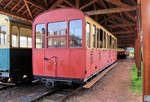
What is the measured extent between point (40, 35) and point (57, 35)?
0.75 m

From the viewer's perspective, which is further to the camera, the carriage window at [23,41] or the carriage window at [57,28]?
the carriage window at [23,41]

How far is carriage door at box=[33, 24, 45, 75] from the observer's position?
4.53 m

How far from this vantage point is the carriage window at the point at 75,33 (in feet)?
13.2

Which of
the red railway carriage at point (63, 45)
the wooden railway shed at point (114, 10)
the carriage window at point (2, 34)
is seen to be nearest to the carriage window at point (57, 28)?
the red railway carriage at point (63, 45)

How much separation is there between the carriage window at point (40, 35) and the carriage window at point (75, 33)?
1064mm

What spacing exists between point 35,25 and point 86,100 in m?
3.15

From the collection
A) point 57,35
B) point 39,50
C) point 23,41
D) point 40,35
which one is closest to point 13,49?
point 23,41

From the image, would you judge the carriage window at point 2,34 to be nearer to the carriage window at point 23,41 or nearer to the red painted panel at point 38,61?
the carriage window at point 23,41

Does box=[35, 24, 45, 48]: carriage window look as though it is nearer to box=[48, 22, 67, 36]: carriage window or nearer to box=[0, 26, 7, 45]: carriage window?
box=[48, 22, 67, 36]: carriage window

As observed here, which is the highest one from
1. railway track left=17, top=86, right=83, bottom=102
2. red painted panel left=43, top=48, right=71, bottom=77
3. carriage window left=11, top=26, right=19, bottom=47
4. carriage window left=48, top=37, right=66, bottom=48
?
carriage window left=11, top=26, right=19, bottom=47

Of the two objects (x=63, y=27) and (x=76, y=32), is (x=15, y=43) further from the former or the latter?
(x=76, y=32)

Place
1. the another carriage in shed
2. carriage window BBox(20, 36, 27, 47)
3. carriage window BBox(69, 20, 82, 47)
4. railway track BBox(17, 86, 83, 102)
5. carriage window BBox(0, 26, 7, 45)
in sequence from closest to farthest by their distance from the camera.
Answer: railway track BBox(17, 86, 83, 102)
carriage window BBox(69, 20, 82, 47)
the another carriage in shed
carriage window BBox(0, 26, 7, 45)
carriage window BBox(20, 36, 27, 47)

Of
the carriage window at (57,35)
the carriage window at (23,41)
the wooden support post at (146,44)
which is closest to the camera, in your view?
the wooden support post at (146,44)

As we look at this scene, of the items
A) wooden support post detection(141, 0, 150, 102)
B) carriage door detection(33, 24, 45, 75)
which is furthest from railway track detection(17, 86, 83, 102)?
wooden support post detection(141, 0, 150, 102)
